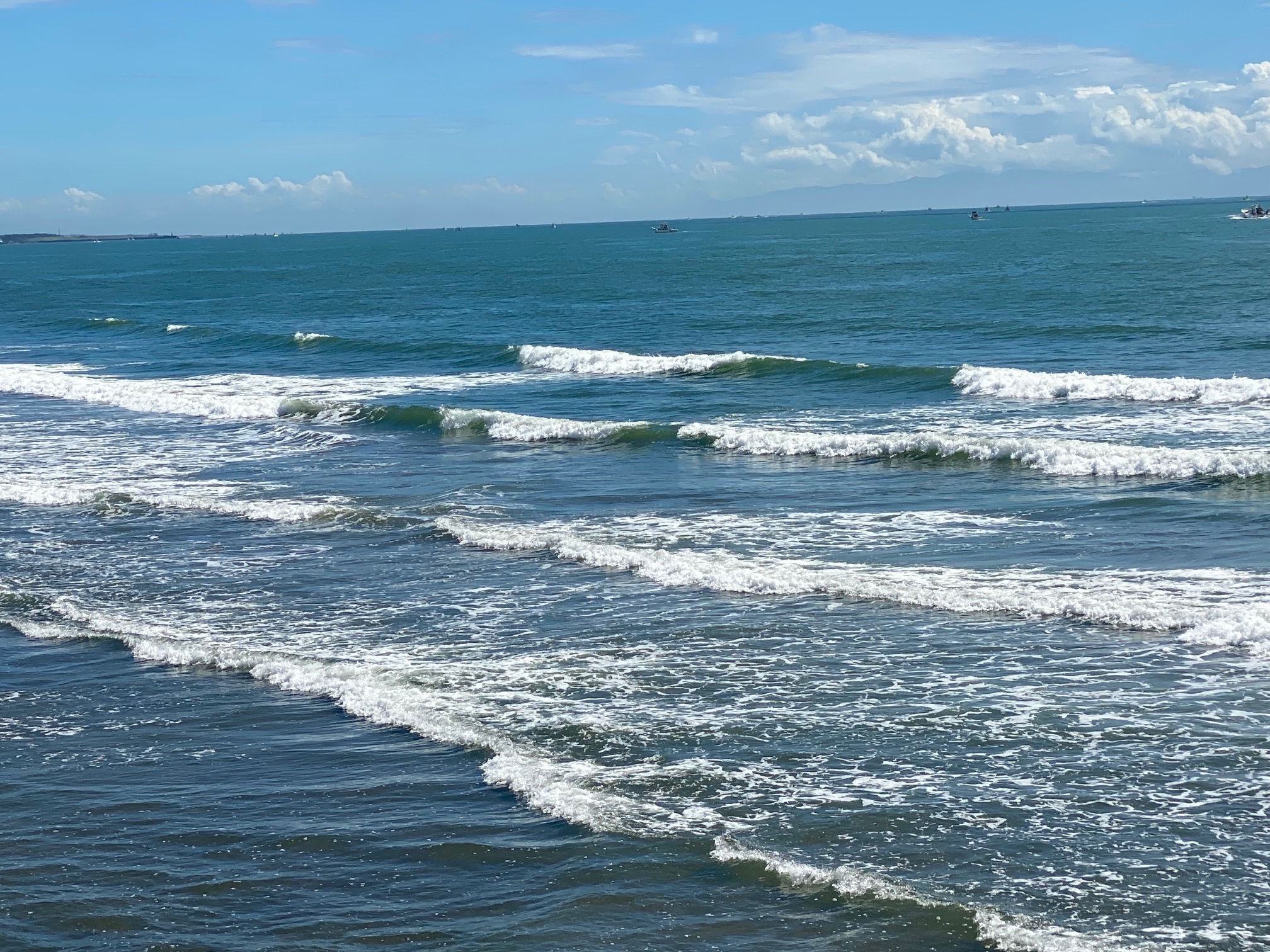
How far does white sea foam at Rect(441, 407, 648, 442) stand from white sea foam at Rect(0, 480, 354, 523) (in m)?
8.28

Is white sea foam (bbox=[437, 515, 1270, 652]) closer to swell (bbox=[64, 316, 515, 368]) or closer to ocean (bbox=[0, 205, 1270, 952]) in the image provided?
ocean (bbox=[0, 205, 1270, 952])

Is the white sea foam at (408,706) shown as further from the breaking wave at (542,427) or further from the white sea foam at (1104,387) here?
the white sea foam at (1104,387)

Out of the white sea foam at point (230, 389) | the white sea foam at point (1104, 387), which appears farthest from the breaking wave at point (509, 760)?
the white sea foam at point (1104, 387)

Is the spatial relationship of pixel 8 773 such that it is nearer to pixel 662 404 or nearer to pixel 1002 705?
pixel 1002 705

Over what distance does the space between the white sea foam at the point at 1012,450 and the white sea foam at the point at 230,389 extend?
1322cm

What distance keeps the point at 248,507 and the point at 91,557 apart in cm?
370

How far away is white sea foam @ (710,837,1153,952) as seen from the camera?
8.35m

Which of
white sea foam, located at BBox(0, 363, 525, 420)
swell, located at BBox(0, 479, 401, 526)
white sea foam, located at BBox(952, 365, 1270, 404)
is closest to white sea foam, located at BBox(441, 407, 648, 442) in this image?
white sea foam, located at BBox(0, 363, 525, 420)

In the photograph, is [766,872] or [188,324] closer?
[766,872]

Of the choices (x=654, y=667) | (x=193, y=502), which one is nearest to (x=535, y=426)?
(x=193, y=502)

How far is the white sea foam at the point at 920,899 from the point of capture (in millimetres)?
8352

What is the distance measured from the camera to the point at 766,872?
31.2 ft

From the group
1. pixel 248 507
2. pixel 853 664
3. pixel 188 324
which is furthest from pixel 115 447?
pixel 188 324

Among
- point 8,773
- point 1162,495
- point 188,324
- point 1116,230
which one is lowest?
point 8,773
